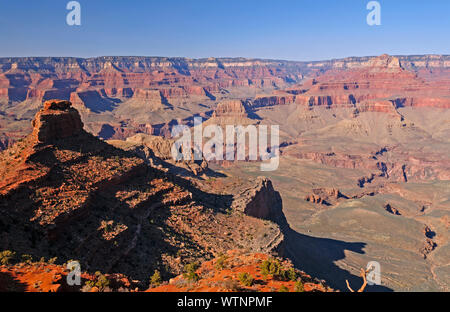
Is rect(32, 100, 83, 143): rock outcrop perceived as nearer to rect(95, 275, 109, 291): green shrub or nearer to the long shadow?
rect(95, 275, 109, 291): green shrub

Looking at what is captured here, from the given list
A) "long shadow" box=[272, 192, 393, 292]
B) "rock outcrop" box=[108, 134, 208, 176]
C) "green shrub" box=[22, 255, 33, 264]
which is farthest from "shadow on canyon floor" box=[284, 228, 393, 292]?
"green shrub" box=[22, 255, 33, 264]

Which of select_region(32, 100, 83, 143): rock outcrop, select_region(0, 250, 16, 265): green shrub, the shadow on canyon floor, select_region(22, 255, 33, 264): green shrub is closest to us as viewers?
select_region(0, 250, 16, 265): green shrub

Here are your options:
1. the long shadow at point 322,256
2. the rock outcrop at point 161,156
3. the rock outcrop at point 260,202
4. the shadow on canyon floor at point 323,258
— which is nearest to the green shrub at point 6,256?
the rock outcrop at point 260,202

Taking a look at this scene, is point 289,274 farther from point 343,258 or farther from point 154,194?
point 343,258

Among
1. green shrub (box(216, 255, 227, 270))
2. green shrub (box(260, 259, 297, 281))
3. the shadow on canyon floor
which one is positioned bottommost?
the shadow on canyon floor

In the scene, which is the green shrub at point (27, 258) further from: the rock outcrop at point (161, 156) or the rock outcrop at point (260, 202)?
the rock outcrop at point (161, 156)

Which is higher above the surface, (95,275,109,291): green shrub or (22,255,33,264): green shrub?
(22,255,33,264): green shrub

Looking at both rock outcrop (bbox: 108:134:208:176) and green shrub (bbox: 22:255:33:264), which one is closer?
green shrub (bbox: 22:255:33:264)

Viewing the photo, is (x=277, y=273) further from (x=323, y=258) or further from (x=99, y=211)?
(x=323, y=258)
